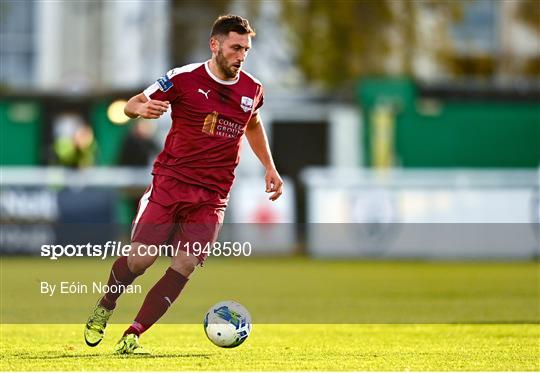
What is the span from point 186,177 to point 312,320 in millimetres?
3331

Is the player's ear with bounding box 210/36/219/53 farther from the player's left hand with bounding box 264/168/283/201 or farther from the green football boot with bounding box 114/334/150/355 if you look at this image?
the green football boot with bounding box 114/334/150/355

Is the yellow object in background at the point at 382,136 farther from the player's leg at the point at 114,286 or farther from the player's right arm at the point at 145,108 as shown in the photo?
the player's right arm at the point at 145,108

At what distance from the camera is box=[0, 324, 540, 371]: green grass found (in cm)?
831

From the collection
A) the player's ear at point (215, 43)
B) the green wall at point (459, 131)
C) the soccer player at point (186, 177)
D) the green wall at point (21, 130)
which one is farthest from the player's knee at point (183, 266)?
the green wall at point (21, 130)

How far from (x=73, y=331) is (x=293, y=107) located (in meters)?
18.2

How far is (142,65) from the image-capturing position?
116 feet

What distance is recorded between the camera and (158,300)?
8781 millimetres

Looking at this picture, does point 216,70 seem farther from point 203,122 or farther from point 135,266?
point 135,266

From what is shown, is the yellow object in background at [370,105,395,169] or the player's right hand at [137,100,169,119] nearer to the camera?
the player's right hand at [137,100,169,119]

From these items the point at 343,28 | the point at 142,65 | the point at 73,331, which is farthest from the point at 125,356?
the point at 142,65

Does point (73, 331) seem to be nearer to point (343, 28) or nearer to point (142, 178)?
point (142, 178)

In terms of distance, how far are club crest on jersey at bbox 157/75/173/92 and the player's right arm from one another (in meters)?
0.13

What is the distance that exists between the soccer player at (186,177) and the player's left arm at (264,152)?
0.28 m

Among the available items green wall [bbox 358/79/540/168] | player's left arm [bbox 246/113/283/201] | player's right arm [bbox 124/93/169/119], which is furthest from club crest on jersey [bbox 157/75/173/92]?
green wall [bbox 358/79/540/168]
